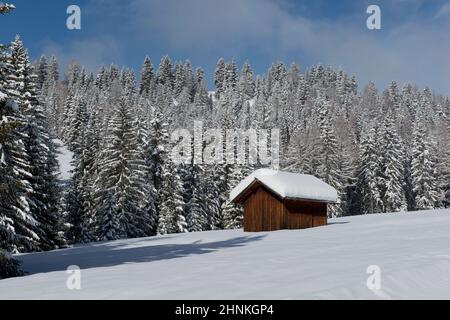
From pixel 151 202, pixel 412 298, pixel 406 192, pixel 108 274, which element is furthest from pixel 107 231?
pixel 406 192

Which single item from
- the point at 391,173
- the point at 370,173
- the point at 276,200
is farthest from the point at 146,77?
the point at 276,200

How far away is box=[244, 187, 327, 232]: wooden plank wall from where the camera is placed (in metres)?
32.6

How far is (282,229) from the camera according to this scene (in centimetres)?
3247

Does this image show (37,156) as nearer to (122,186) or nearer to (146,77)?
(122,186)

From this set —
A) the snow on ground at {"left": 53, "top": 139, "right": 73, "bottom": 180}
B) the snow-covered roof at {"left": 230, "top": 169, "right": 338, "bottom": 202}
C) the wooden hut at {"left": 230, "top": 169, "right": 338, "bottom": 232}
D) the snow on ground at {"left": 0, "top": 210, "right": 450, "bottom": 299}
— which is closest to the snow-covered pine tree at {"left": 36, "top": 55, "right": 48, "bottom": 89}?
the snow on ground at {"left": 53, "top": 139, "right": 73, "bottom": 180}

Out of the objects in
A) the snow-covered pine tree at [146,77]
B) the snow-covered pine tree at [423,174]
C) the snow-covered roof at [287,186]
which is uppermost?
the snow-covered pine tree at [146,77]

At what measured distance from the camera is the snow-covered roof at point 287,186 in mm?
31777

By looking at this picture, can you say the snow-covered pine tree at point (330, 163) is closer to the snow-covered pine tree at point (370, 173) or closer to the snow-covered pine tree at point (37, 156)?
the snow-covered pine tree at point (370, 173)

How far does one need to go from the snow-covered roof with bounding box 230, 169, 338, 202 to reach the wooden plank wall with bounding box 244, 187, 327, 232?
73 cm

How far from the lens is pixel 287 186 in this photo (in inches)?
1254

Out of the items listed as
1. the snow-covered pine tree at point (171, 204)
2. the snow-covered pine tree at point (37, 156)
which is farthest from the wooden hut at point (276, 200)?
the snow-covered pine tree at point (171, 204)

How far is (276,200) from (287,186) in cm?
143

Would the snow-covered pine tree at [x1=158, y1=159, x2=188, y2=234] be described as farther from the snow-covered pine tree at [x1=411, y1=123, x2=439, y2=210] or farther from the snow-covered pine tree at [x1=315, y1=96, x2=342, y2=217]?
the snow-covered pine tree at [x1=411, y1=123, x2=439, y2=210]

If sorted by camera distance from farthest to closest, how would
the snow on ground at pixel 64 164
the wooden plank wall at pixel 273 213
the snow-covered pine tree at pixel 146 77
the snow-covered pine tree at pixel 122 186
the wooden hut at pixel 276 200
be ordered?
the snow-covered pine tree at pixel 146 77
the snow on ground at pixel 64 164
the snow-covered pine tree at pixel 122 186
the wooden plank wall at pixel 273 213
the wooden hut at pixel 276 200
